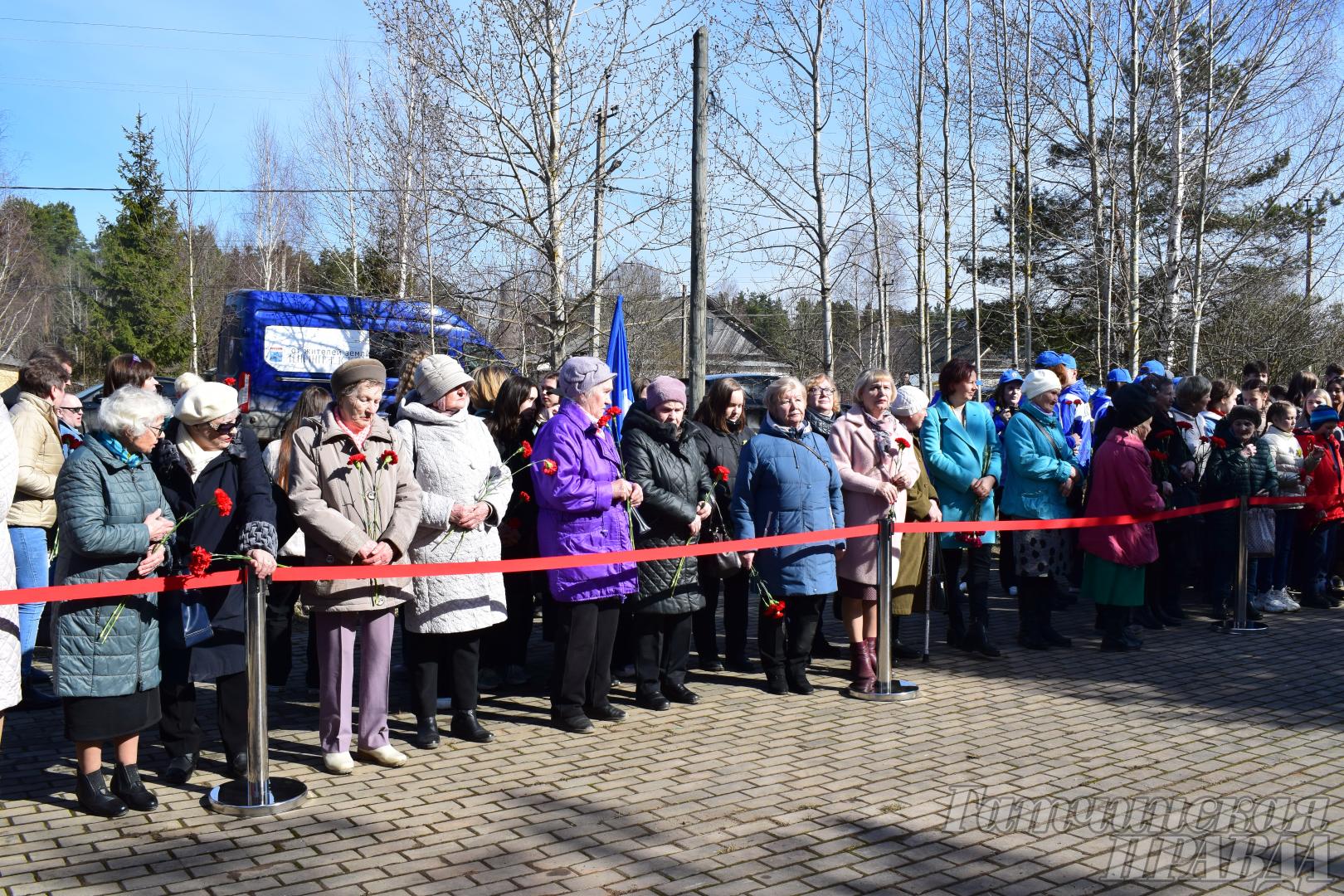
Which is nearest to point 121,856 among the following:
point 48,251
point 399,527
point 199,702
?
point 399,527

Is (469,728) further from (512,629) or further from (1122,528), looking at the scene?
(1122,528)

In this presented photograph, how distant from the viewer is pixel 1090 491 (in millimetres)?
8742

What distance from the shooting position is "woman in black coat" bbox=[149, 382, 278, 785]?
208 inches

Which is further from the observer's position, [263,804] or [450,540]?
[450,540]

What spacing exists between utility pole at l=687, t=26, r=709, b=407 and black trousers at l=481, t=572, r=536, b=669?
614cm

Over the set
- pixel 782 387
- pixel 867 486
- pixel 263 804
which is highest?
pixel 782 387

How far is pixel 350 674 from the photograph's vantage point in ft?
18.9

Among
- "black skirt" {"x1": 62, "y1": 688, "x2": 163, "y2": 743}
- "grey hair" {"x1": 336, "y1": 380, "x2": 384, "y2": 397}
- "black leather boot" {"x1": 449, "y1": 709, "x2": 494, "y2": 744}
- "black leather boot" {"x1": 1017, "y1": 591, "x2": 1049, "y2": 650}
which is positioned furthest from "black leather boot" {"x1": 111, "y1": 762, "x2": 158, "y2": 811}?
"black leather boot" {"x1": 1017, "y1": 591, "x2": 1049, "y2": 650}

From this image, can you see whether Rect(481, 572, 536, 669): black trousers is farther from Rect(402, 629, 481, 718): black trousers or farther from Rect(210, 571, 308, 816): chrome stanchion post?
Rect(210, 571, 308, 816): chrome stanchion post

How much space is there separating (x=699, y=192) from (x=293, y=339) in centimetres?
1117

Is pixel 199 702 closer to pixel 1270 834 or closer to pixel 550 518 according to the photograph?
pixel 550 518

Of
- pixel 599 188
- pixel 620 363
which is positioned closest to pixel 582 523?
pixel 620 363

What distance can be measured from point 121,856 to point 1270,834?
15.1ft

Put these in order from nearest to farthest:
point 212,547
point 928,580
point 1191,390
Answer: point 212,547 → point 928,580 → point 1191,390
